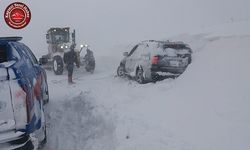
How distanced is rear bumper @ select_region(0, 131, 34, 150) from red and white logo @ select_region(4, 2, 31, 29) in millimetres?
8819

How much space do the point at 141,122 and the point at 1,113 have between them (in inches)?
142

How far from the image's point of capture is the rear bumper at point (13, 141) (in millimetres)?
5243

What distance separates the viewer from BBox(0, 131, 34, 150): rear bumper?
5243 mm

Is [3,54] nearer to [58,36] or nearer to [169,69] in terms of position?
[169,69]

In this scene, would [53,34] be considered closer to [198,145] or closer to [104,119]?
[104,119]

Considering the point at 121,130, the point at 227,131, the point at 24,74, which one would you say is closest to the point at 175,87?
the point at 121,130

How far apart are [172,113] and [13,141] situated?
13.1 feet

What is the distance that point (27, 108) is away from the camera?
17.9 ft

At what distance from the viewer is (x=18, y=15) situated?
14.1 metres

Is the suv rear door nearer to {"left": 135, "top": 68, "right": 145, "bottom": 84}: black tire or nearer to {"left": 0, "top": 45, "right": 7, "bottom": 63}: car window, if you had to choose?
{"left": 0, "top": 45, "right": 7, "bottom": 63}: car window

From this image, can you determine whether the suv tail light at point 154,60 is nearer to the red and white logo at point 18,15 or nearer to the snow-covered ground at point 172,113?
the snow-covered ground at point 172,113

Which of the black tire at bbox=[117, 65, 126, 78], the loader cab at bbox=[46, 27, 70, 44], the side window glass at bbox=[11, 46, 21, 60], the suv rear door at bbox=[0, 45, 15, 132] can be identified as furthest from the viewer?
the loader cab at bbox=[46, 27, 70, 44]

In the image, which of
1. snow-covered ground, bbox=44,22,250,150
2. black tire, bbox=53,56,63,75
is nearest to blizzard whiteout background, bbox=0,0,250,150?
snow-covered ground, bbox=44,22,250,150

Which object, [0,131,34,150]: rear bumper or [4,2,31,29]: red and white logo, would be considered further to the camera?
[4,2,31,29]: red and white logo
